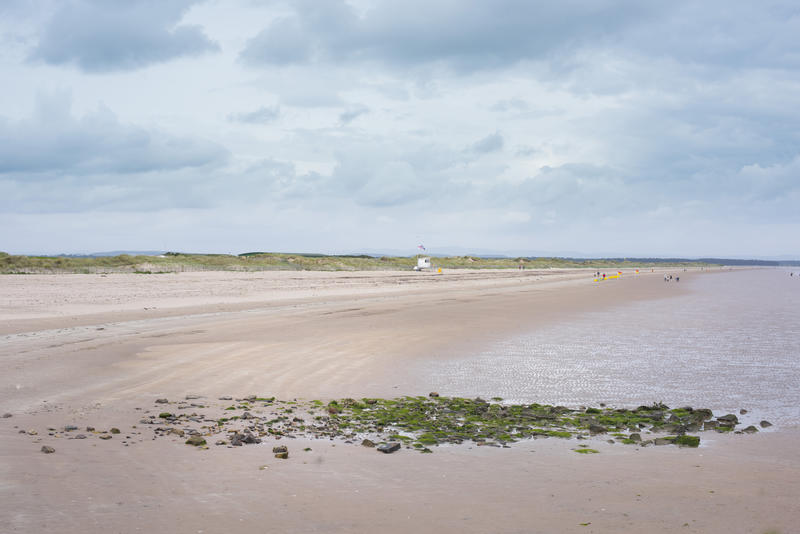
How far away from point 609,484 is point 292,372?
863 centimetres

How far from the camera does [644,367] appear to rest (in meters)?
15.2

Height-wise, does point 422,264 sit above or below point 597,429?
above

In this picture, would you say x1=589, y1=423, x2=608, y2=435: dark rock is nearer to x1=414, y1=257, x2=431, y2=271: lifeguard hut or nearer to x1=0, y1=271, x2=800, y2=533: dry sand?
x1=0, y1=271, x2=800, y2=533: dry sand

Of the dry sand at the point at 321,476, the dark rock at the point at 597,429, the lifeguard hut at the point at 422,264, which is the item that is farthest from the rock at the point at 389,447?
the lifeguard hut at the point at 422,264

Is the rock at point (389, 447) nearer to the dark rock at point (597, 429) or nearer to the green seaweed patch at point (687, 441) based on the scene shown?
the dark rock at point (597, 429)

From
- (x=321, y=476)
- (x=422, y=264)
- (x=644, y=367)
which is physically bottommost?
(x=644, y=367)

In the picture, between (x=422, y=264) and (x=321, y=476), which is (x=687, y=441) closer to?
(x=321, y=476)

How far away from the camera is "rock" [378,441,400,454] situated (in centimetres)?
802

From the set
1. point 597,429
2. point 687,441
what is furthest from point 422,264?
point 687,441

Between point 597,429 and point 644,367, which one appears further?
point 644,367

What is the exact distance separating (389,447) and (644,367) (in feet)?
32.4

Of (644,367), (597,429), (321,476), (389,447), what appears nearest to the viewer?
(321,476)

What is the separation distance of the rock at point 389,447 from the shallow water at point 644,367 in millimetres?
4084

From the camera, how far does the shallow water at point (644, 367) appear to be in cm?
1183
